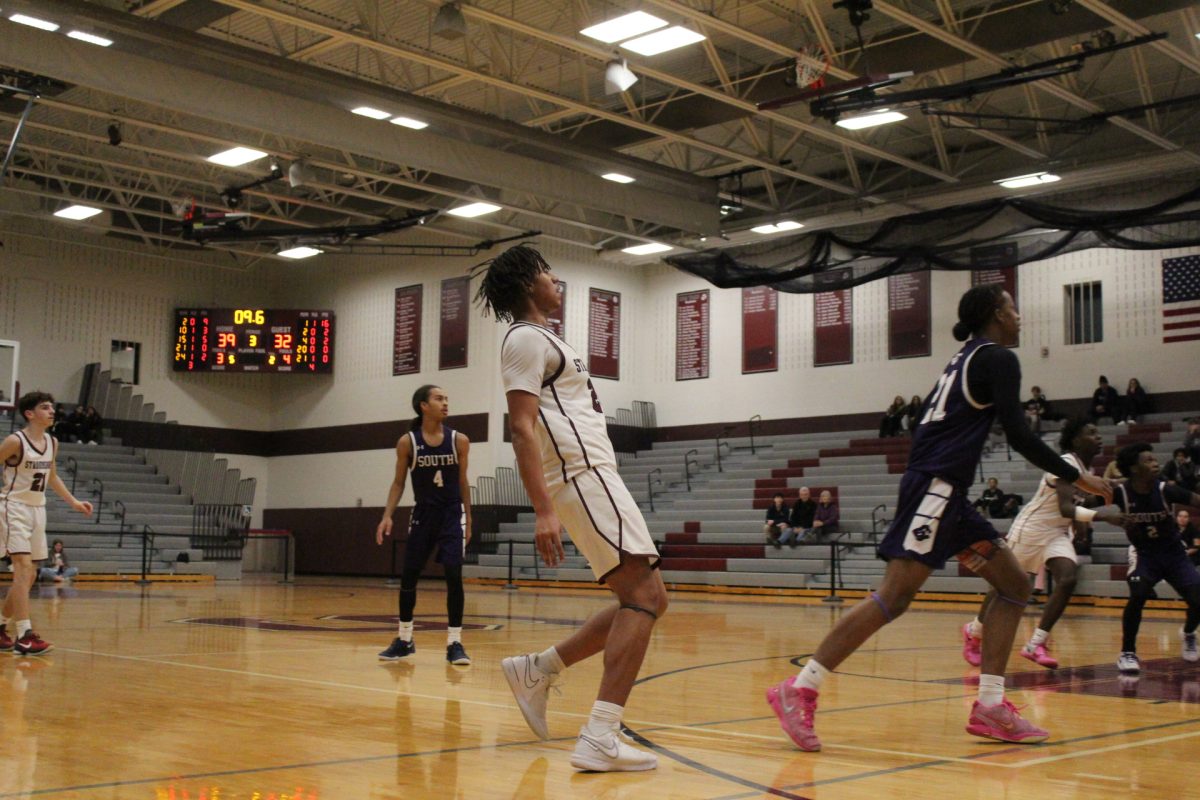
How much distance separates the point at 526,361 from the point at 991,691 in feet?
7.69

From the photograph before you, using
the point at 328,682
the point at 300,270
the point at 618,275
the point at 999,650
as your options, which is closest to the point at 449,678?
the point at 328,682

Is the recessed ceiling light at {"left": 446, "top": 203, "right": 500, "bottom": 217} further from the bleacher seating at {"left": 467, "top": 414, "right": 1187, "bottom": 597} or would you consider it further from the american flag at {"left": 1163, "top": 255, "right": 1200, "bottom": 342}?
the american flag at {"left": 1163, "top": 255, "right": 1200, "bottom": 342}

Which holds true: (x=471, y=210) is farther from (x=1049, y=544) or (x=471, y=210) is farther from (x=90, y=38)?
(x=1049, y=544)

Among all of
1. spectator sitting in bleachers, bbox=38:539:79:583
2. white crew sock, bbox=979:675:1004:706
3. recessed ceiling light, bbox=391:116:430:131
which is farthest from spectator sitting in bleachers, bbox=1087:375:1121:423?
white crew sock, bbox=979:675:1004:706

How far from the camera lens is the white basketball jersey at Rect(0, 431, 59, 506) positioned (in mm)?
8727

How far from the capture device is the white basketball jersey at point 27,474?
8727 mm

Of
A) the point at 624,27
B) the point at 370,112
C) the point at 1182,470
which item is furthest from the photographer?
the point at 370,112

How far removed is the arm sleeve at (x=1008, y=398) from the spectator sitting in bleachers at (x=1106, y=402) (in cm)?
1790

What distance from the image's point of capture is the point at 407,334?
94.7ft

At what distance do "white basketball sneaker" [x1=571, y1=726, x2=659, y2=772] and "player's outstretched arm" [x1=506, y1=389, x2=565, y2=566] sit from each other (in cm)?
63

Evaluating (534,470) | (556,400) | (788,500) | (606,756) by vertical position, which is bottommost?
(606,756)

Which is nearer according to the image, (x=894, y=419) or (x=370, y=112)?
(x=370, y=112)

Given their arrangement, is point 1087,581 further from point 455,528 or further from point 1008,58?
point 455,528

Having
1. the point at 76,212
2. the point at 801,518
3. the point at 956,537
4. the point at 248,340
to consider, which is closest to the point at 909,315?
the point at 801,518
